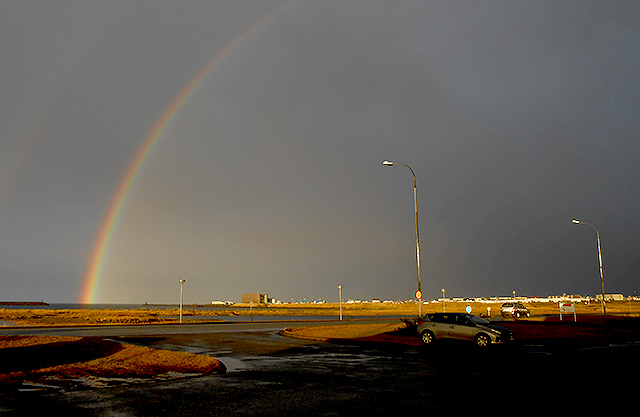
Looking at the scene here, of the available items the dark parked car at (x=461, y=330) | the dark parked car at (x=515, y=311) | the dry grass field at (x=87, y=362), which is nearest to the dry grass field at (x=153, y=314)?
the dark parked car at (x=515, y=311)

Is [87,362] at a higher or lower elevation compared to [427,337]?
higher

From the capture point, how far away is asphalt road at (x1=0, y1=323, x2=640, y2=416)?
10.4 m

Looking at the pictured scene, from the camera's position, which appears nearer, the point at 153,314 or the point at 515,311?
the point at 515,311

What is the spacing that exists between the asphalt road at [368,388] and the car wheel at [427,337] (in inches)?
179

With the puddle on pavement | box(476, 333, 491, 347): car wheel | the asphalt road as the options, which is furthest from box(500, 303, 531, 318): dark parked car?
the puddle on pavement

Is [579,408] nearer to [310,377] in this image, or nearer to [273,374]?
[310,377]

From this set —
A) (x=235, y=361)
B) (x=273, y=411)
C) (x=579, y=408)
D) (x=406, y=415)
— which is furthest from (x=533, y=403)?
(x=235, y=361)

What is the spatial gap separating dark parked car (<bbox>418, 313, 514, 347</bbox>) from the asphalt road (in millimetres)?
2969

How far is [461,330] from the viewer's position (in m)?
25.3

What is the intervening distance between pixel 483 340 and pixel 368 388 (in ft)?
45.3

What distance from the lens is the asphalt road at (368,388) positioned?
10.4m

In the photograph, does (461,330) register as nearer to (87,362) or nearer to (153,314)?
(87,362)

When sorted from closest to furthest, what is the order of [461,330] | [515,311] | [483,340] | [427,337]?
1. [483,340]
2. [461,330]
3. [427,337]
4. [515,311]

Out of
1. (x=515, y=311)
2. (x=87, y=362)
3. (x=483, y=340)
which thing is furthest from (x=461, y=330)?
(x=515, y=311)
